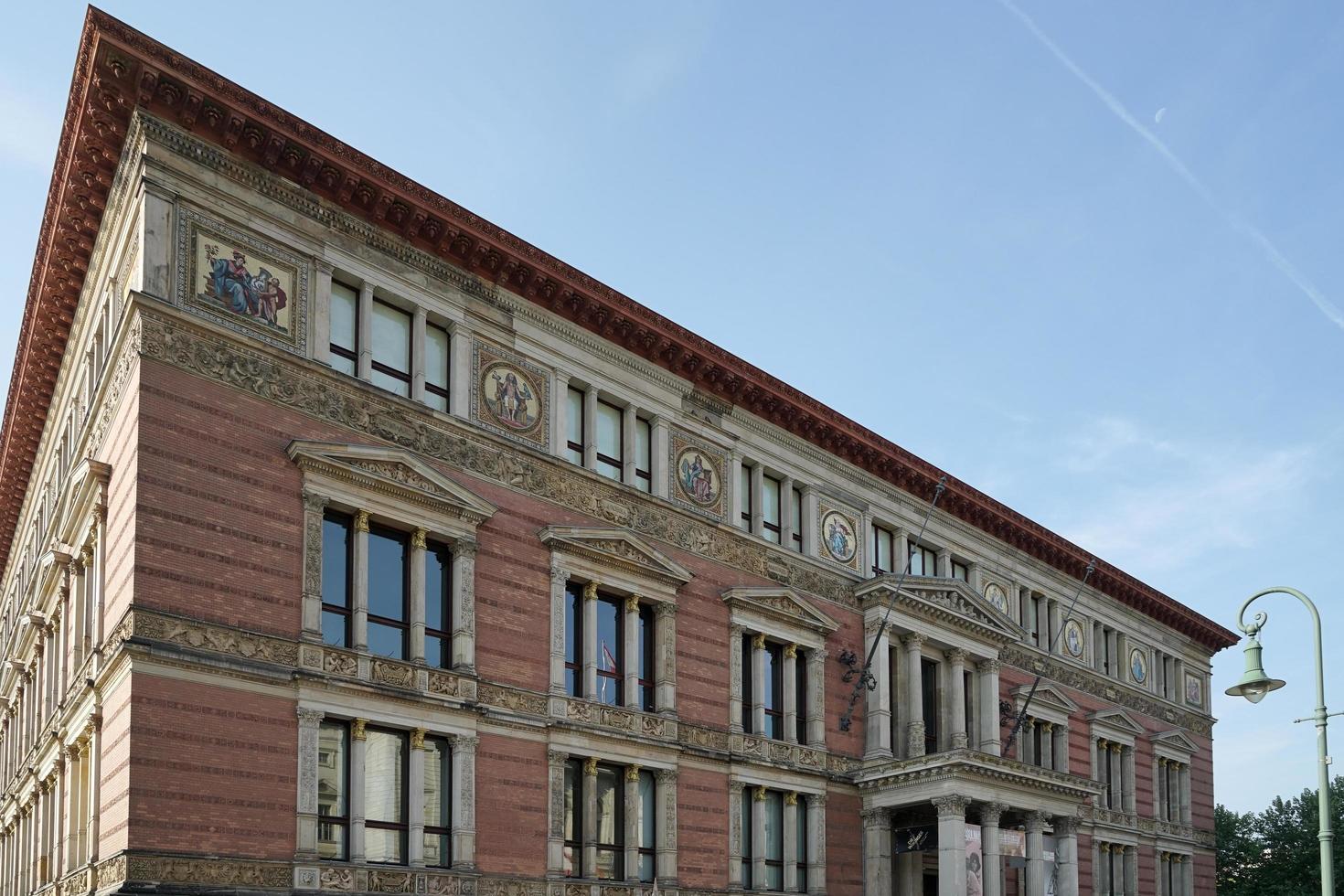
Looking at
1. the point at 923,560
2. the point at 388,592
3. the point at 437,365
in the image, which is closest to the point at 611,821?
the point at 388,592

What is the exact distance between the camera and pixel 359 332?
28047 mm

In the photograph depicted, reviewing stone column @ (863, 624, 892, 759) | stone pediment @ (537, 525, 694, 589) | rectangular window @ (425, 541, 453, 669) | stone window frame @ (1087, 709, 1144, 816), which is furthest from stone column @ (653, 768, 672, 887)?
stone window frame @ (1087, 709, 1144, 816)

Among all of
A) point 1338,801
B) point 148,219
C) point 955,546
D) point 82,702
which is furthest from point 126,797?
point 1338,801

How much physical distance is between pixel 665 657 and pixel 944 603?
11.5 m

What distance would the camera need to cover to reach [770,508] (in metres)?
37.8

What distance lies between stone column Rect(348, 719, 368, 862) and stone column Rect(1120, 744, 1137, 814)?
111 feet

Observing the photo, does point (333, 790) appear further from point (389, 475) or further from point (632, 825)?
point (632, 825)

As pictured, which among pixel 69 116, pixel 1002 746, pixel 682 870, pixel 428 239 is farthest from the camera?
pixel 1002 746

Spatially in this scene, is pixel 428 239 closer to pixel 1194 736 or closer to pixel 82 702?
pixel 82 702

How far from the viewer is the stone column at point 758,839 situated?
34125 mm

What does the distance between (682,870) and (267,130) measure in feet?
60.6

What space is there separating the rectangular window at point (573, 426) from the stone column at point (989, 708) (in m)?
16.7


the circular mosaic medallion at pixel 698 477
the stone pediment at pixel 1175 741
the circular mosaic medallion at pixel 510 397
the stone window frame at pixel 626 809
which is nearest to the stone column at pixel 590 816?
the stone window frame at pixel 626 809

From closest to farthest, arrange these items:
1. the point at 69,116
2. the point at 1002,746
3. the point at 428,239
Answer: the point at 69,116 < the point at 428,239 < the point at 1002,746
